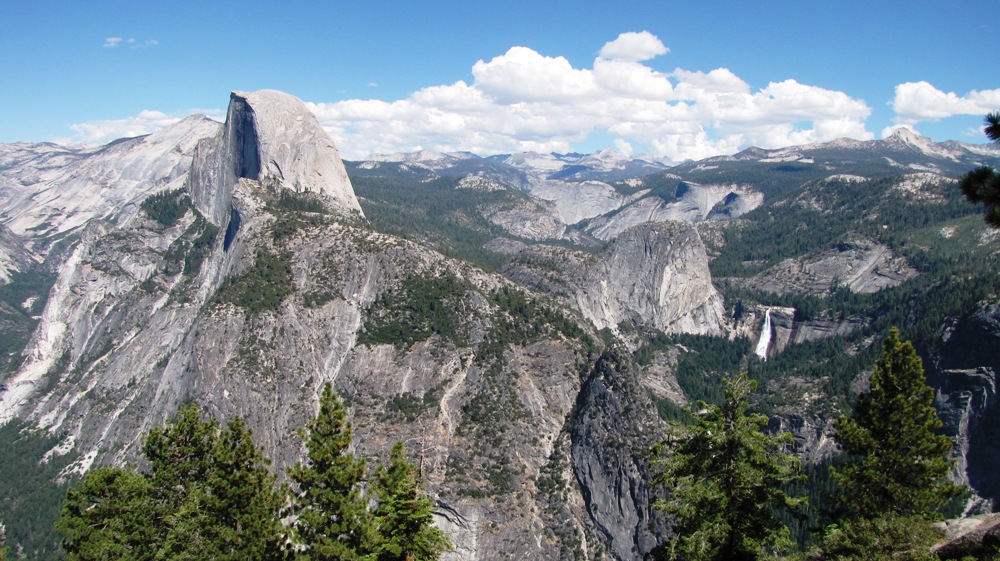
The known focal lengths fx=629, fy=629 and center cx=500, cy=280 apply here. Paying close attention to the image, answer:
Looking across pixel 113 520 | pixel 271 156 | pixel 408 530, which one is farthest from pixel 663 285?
pixel 408 530

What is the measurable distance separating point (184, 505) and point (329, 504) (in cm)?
750

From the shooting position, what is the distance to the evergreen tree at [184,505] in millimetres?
29875

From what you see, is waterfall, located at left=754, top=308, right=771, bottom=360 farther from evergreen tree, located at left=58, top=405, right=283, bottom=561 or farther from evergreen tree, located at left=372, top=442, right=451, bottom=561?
evergreen tree, located at left=372, top=442, right=451, bottom=561

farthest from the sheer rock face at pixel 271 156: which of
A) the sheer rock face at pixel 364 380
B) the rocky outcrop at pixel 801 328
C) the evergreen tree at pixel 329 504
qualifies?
the evergreen tree at pixel 329 504

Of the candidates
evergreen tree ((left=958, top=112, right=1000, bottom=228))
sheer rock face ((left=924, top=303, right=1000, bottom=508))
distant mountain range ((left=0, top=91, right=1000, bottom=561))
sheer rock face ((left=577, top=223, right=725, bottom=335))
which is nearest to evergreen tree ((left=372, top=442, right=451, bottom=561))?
evergreen tree ((left=958, top=112, right=1000, bottom=228))

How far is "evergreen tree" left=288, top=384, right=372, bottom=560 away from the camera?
2888 cm

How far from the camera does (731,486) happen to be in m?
24.4

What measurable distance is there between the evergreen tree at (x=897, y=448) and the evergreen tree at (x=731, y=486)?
798 centimetres

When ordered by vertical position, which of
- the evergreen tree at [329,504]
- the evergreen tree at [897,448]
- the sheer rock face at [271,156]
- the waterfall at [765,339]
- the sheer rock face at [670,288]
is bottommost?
the waterfall at [765,339]

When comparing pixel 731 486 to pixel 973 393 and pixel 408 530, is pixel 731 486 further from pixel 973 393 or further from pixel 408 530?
pixel 973 393

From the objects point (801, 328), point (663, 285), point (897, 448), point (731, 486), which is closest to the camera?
point (731, 486)

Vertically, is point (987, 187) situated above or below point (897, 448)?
above

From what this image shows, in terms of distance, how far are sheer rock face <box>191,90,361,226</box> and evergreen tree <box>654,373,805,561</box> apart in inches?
5363

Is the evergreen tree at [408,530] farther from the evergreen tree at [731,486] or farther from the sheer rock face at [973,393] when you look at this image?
the sheer rock face at [973,393]
